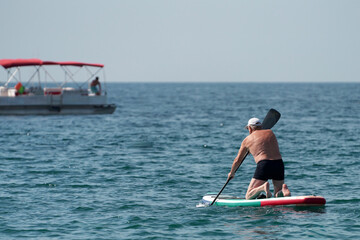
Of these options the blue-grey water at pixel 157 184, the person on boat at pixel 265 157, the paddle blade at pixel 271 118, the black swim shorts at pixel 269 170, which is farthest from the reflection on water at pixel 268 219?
the paddle blade at pixel 271 118

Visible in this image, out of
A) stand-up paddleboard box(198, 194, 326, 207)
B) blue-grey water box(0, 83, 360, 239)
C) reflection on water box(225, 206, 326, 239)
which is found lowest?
blue-grey water box(0, 83, 360, 239)

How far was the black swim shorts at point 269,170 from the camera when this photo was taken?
12609 mm

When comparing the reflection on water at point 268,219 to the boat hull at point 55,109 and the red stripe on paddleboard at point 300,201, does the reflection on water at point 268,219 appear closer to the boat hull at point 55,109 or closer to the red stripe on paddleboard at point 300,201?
the red stripe on paddleboard at point 300,201

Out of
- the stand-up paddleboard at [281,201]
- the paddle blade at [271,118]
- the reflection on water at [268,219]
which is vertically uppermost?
the paddle blade at [271,118]

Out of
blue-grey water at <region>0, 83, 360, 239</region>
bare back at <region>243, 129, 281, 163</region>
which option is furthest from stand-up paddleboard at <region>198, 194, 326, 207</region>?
bare back at <region>243, 129, 281, 163</region>

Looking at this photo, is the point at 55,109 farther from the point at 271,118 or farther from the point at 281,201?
the point at 281,201

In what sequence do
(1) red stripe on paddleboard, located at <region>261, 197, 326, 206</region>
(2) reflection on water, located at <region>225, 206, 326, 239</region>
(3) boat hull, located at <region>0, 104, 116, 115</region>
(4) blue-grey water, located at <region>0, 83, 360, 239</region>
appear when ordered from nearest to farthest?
(2) reflection on water, located at <region>225, 206, 326, 239</region>, (4) blue-grey water, located at <region>0, 83, 360, 239</region>, (1) red stripe on paddleboard, located at <region>261, 197, 326, 206</region>, (3) boat hull, located at <region>0, 104, 116, 115</region>

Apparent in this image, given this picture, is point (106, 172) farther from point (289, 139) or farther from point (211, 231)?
point (289, 139)

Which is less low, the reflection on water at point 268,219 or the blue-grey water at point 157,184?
the reflection on water at point 268,219

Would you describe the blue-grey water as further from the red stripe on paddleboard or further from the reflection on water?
the red stripe on paddleboard

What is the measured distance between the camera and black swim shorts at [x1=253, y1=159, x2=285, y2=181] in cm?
1261

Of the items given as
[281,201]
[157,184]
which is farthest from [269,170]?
[157,184]

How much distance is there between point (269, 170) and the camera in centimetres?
1262

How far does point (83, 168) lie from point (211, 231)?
958 centimetres
